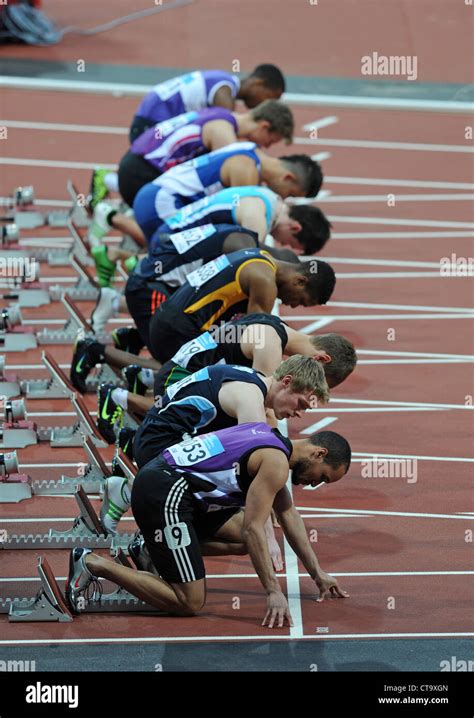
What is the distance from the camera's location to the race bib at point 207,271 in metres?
8.71

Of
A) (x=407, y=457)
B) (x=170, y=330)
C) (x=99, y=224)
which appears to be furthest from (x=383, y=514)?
(x=99, y=224)

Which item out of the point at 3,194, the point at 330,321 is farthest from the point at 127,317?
the point at 3,194

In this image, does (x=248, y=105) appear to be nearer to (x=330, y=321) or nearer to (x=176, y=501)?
(x=330, y=321)

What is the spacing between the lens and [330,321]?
1151 cm

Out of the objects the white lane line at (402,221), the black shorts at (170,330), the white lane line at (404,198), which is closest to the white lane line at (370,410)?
the black shorts at (170,330)

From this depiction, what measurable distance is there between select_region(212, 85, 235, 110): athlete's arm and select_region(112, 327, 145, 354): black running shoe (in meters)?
2.49

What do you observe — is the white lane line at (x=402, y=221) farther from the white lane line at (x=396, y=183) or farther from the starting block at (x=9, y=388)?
the starting block at (x=9, y=388)

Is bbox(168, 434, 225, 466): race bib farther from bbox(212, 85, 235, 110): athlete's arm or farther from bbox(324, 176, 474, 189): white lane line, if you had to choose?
bbox(324, 176, 474, 189): white lane line

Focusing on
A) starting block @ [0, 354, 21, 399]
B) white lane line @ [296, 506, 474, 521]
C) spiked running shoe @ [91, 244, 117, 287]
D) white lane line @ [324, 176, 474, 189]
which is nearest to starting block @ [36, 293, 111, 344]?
spiked running shoe @ [91, 244, 117, 287]

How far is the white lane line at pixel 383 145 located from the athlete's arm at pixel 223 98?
3.46 meters

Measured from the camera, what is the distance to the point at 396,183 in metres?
14.3

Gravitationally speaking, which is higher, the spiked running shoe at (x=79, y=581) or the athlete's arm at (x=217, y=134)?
the athlete's arm at (x=217, y=134)

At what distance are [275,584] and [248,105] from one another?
591cm

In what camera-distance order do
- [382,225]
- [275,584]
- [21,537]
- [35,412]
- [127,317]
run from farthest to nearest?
[382,225]
[127,317]
[35,412]
[21,537]
[275,584]
